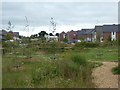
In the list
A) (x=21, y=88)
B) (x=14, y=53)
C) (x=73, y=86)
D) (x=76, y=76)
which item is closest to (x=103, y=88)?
(x=76, y=76)

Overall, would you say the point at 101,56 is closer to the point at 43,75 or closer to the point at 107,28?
the point at 43,75

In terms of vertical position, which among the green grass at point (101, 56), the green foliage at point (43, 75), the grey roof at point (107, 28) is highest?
the grey roof at point (107, 28)

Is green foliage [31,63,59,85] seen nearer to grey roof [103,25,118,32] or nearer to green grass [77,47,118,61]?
green grass [77,47,118,61]

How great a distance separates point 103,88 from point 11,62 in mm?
5152

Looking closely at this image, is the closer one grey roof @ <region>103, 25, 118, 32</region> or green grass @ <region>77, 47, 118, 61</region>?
green grass @ <region>77, 47, 118, 61</region>

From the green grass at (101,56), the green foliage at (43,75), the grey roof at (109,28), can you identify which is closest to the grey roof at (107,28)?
the grey roof at (109,28)

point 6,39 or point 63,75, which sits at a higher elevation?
point 6,39

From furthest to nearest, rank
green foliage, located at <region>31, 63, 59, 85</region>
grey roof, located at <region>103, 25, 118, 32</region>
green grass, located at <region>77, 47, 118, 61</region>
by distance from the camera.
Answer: grey roof, located at <region>103, 25, 118, 32</region> → green grass, located at <region>77, 47, 118, 61</region> → green foliage, located at <region>31, 63, 59, 85</region>

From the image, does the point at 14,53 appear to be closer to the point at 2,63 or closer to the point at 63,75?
the point at 2,63

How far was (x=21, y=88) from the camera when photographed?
607 cm

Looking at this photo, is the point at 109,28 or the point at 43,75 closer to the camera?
the point at 43,75

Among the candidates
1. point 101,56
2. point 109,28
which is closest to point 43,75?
point 101,56

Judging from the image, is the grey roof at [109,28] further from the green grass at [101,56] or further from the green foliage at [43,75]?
the green foliage at [43,75]

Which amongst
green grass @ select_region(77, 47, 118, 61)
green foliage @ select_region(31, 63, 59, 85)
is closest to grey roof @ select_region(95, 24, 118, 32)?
green grass @ select_region(77, 47, 118, 61)
